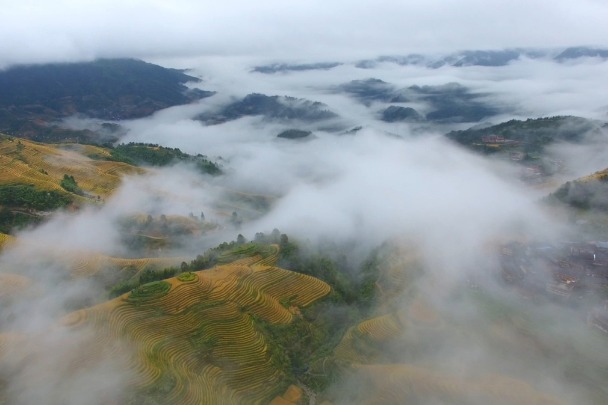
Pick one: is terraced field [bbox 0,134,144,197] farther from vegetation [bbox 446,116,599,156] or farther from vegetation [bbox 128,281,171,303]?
vegetation [bbox 446,116,599,156]

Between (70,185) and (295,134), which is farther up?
(70,185)

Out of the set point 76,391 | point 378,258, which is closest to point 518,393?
point 378,258

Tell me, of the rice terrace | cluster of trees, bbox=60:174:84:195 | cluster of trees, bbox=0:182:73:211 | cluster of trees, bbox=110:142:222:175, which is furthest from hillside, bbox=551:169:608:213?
cluster of trees, bbox=110:142:222:175

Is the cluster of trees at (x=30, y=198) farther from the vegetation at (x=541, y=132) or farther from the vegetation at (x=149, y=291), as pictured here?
the vegetation at (x=541, y=132)

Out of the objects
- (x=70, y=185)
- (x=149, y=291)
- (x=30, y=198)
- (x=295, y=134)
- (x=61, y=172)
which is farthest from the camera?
(x=295, y=134)

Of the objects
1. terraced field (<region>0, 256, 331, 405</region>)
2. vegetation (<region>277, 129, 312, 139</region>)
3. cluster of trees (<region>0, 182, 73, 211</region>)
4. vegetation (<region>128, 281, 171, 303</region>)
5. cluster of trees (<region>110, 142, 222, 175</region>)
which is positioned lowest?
vegetation (<region>277, 129, 312, 139</region>)

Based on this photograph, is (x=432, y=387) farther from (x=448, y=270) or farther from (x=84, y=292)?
(x=84, y=292)

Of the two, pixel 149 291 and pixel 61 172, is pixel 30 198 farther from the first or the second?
pixel 149 291

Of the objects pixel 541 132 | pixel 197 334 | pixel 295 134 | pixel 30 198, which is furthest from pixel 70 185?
pixel 295 134
